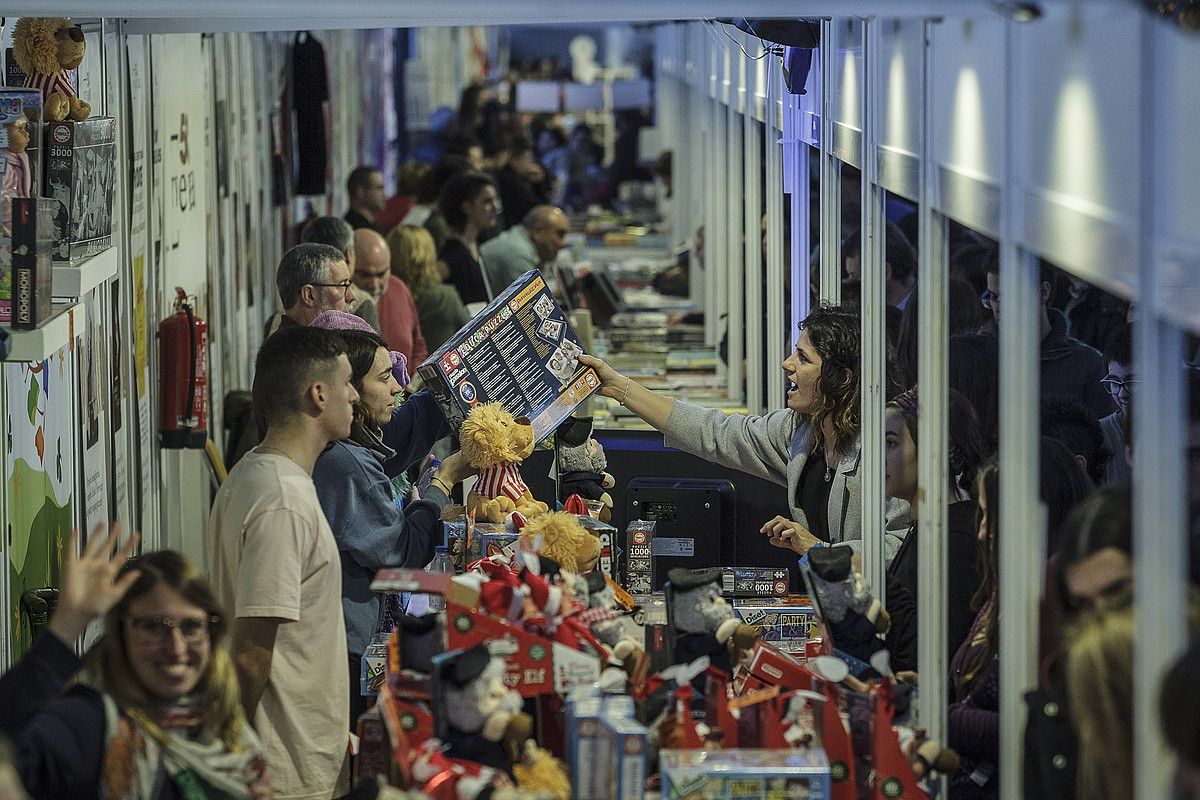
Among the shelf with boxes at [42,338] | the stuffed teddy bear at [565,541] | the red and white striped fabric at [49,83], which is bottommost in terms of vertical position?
the stuffed teddy bear at [565,541]

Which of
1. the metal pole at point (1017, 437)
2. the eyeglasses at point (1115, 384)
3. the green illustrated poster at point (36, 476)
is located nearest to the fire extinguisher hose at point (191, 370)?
the green illustrated poster at point (36, 476)

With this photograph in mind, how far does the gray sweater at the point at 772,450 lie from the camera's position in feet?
14.8

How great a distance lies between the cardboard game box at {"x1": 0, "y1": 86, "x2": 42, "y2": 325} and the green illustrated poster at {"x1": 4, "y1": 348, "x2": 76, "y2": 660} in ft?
2.43

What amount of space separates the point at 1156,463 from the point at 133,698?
1624mm

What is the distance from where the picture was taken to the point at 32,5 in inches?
127

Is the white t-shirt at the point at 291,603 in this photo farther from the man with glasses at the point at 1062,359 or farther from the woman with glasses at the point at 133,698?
the man with glasses at the point at 1062,359

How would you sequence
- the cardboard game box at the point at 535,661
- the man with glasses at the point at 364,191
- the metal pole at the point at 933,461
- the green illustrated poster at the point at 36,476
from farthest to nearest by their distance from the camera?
the man with glasses at the point at 364,191, the green illustrated poster at the point at 36,476, the metal pole at the point at 933,461, the cardboard game box at the point at 535,661

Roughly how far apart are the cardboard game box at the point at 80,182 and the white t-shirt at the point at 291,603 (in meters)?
0.75

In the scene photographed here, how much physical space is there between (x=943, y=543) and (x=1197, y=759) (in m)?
1.57

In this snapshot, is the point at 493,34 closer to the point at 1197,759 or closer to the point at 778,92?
the point at 778,92

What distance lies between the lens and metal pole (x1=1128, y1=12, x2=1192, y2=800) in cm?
218

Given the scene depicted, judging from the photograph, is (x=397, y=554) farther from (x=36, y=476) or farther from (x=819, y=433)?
(x=819, y=433)

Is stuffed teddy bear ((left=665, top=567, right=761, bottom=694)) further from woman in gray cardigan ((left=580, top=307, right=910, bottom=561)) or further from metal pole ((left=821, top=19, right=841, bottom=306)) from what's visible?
metal pole ((left=821, top=19, right=841, bottom=306))

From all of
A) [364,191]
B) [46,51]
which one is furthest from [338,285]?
[364,191]
